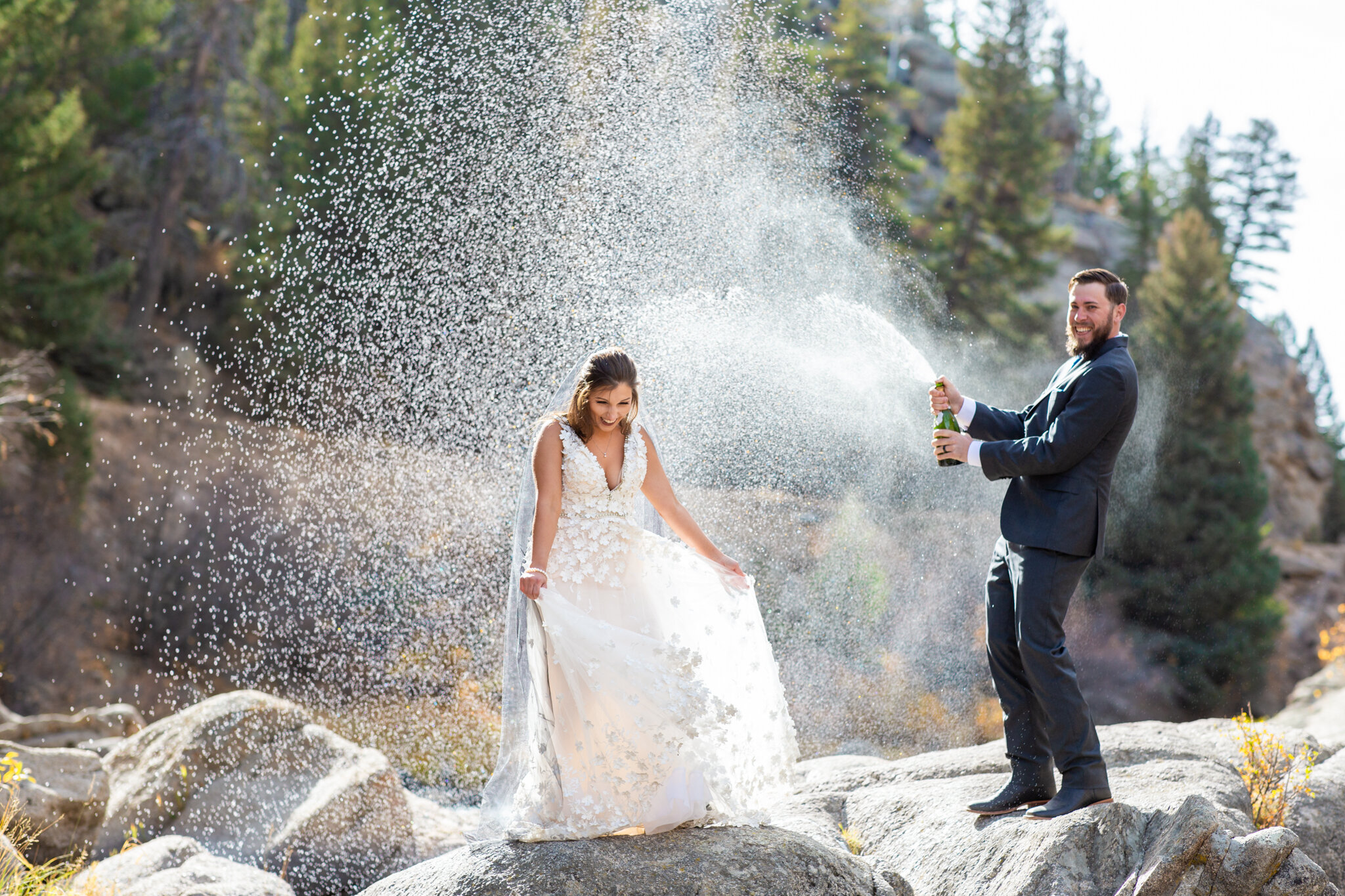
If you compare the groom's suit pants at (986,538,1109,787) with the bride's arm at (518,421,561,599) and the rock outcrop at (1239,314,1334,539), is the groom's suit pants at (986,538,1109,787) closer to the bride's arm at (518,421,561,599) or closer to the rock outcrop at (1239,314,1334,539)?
the bride's arm at (518,421,561,599)

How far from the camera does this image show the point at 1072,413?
13.3ft

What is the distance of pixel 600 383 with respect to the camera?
156 inches

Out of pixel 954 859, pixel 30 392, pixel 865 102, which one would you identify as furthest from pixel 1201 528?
pixel 30 392

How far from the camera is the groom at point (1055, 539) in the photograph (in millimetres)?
3980

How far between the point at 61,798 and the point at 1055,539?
584 centimetres

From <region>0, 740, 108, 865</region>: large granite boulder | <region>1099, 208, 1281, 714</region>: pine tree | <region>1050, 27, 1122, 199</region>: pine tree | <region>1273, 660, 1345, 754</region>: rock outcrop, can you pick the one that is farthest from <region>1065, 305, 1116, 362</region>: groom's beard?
<region>1050, 27, 1122, 199</region>: pine tree

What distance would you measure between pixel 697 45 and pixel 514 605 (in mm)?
9008

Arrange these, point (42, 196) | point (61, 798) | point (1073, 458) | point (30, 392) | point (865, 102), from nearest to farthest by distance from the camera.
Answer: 1. point (1073, 458)
2. point (61, 798)
3. point (30, 392)
4. point (42, 196)
5. point (865, 102)

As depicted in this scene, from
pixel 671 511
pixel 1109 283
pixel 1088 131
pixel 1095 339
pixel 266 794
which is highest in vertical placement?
pixel 1088 131

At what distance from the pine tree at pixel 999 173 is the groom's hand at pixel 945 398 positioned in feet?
50.7

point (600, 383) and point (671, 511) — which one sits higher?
point (600, 383)

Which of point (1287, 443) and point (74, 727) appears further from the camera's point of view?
point (1287, 443)

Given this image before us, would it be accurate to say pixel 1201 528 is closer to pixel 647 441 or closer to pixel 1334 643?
pixel 1334 643

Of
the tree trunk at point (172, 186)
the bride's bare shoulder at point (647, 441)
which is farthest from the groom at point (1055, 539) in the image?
the tree trunk at point (172, 186)
